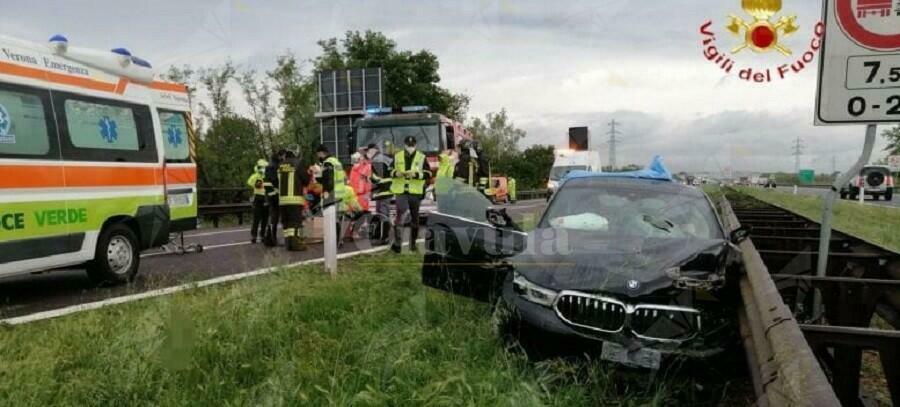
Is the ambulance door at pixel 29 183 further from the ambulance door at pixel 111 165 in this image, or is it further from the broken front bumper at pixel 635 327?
the broken front bumper at pixel 635 327

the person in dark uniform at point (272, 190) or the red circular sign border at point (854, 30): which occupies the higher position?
the red circular sign border at point (854, 30)

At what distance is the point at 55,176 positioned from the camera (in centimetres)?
614

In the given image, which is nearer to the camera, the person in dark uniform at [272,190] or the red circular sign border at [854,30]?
the red circular sign border at [854,30]

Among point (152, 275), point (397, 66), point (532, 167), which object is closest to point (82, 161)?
point (152, 275)

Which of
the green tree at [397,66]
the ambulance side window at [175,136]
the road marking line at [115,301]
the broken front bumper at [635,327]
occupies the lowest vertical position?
the road marking line at [115,301]

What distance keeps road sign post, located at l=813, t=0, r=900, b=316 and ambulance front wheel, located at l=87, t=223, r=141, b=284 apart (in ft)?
22.0

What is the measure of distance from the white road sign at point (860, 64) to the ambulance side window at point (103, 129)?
654 centimetres

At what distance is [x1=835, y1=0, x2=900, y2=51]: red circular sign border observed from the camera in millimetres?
3799

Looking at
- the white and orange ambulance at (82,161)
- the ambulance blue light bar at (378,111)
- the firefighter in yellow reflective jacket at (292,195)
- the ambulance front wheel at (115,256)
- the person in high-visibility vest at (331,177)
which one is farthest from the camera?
the ambulance blue light bar at (378,111)

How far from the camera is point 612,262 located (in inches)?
154

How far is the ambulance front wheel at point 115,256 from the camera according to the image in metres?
6.82

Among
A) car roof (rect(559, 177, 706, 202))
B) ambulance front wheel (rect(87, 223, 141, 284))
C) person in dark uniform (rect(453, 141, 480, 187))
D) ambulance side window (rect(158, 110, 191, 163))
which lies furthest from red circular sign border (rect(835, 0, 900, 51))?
person in dark uniform (rect(453, 141, 480, 187))

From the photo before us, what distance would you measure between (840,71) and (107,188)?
265 inches

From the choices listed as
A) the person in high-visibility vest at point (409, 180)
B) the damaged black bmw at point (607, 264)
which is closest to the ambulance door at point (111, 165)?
the person in high-visibility vest at point (409, 180)
